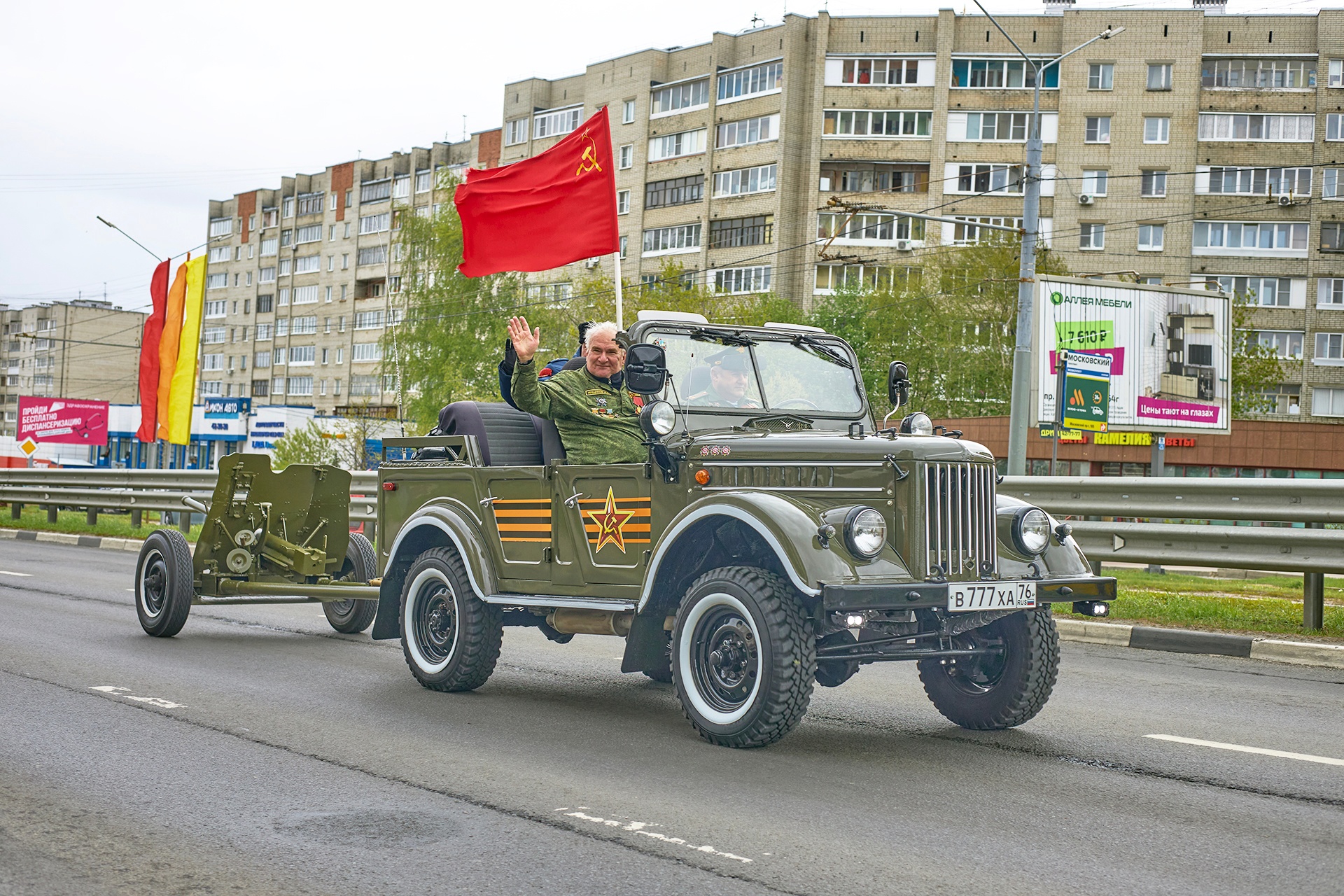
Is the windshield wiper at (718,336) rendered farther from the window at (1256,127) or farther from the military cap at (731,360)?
the window at (1256,127)

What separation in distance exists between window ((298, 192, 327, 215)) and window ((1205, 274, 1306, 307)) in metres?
66.2

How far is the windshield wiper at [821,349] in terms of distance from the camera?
8.59 meters

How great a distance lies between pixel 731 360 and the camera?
8195 millimetres

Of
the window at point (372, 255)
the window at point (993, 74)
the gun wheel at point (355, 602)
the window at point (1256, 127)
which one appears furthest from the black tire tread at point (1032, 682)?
the window at point (372, 255)

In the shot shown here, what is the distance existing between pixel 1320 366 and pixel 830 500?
63.9 m

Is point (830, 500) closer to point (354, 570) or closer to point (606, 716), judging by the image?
point (606, 716)

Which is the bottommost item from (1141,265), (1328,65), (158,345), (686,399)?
(686,399)

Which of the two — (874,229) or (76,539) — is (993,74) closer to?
(874,229)

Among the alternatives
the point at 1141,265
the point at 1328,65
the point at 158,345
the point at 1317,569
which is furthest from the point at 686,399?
the point at 1328,65

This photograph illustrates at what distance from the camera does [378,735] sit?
7.09m

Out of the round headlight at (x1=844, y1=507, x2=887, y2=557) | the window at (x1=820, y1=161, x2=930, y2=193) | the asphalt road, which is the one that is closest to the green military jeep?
the round headlight at (x1=844, y1=507, x2=887, y2=557)

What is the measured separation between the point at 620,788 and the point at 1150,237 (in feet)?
209

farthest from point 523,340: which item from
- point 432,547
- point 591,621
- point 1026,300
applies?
point 1026,300

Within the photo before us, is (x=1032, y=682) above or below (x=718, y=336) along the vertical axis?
below
